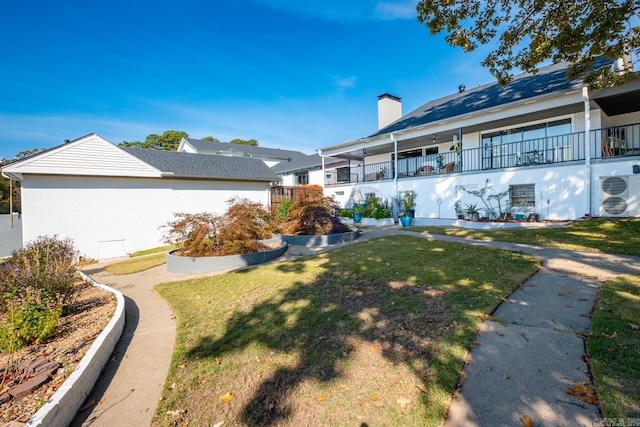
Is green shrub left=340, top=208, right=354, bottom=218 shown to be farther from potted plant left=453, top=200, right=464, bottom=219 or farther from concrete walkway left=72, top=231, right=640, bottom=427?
concrete walkway left=72, top=231, right=640, bottom=427

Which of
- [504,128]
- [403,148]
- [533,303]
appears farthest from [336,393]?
[403,148]

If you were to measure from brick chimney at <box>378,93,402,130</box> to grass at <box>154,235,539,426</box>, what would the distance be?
17.5 m

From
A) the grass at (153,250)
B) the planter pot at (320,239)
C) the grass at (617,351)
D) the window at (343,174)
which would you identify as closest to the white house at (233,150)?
the window at (343,174)

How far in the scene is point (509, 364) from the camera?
8.61 ft

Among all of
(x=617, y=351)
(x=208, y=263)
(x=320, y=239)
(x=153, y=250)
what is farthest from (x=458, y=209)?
(x=153, y=250)

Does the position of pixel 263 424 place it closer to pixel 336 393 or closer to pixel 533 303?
pixel 336 393

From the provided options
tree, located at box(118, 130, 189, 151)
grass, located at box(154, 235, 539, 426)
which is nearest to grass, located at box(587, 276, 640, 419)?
grass, located at box(154, 235, 539, 426)

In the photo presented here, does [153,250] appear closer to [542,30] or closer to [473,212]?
[473,212]

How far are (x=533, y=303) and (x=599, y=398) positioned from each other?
1.87 meters

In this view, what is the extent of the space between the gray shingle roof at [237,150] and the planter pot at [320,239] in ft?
80.7

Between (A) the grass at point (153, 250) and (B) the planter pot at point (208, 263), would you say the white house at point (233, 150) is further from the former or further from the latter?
(B) the planter pot at point (208, 263)

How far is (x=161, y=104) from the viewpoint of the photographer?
69.3 feet

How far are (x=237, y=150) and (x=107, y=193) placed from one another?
75.3ft

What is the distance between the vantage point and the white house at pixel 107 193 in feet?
36.3
